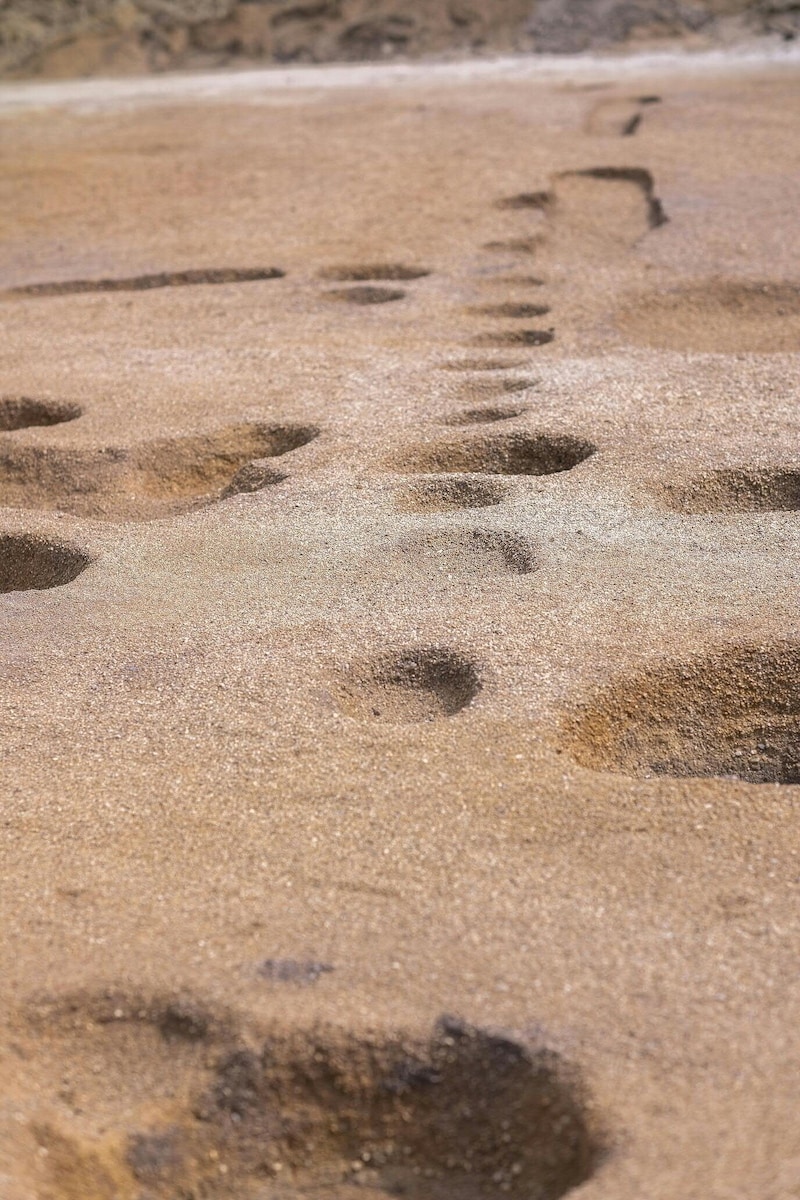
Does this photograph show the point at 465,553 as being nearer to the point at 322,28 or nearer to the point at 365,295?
the point at 365,295

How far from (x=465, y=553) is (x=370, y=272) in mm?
1824

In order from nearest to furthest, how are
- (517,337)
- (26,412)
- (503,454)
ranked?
1. (503,454)
2. (26,412)
3. (517,337)

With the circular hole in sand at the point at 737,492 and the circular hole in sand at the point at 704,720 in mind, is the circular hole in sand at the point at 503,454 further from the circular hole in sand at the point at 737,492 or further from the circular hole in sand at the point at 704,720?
the circular hole in sand at the point at 704,720

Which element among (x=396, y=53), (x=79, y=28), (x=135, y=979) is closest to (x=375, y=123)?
(x=396, y=53)

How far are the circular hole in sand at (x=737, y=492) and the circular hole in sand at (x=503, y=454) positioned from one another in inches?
9.5

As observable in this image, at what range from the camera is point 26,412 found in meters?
3.05

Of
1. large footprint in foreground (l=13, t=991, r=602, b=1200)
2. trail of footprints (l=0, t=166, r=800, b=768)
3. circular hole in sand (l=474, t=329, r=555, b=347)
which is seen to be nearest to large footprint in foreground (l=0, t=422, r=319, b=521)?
trail of footprints (l=0, t=166, r=800, b=768)

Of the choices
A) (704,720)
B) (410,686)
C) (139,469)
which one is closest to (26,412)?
(139,469)

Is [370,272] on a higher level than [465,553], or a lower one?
higher

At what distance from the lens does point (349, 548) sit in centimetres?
228

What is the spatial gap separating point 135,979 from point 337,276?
111 inches

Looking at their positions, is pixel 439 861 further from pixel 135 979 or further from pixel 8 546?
pixel 8 546

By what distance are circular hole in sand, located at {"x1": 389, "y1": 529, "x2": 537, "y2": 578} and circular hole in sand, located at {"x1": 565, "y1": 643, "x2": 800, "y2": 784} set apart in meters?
0.39

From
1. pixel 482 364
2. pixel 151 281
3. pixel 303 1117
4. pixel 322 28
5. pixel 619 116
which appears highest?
pixel 322 28
